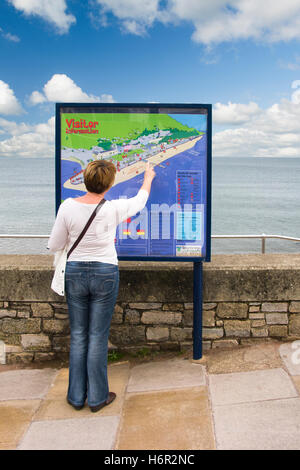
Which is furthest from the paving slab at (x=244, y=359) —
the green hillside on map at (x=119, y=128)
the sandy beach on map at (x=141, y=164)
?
the green hillside on map at (x=119, y=128)

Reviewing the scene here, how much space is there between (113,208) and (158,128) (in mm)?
969

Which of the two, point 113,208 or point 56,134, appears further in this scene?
point 56,134

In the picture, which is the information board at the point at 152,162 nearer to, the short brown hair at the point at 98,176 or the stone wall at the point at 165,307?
the stone wall at the point at 165,307

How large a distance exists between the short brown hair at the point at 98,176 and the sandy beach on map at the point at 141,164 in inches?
23.8

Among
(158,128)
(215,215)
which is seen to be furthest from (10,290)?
(215,215)

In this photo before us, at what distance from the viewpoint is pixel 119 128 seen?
3.60 m

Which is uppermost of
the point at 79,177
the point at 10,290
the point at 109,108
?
the point at 109,108

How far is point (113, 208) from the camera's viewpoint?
120 inches

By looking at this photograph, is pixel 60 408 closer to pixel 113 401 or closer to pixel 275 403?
pixel 113 401

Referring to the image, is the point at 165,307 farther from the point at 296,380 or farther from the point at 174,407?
the point at 296,380

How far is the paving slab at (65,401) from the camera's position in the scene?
10.2ft

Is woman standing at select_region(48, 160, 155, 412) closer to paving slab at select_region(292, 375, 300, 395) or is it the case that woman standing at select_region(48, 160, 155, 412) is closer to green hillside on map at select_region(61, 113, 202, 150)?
green hillside on map at select_region(61, 113, 202, 150)
